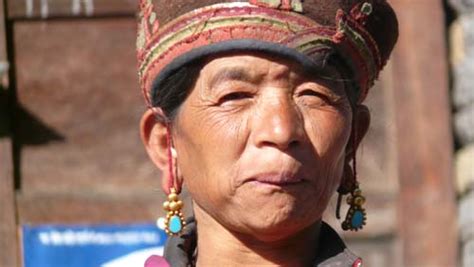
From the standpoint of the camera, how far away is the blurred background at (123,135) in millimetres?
6613

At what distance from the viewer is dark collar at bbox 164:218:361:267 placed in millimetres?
3609

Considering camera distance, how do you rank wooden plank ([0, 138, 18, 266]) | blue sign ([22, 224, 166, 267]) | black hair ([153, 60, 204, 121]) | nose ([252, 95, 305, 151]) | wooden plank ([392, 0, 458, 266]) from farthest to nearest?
wooden plank ([392, 0, 458, 266])
wooden plank ([0, 138, 18, 266])
blue sign ([22, 224, 166, 267])
black hair ([153, 60, 204, 121])
nose ([252, 95, 305, 151])

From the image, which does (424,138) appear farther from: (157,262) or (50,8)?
(157,262)

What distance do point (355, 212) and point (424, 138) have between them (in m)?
3.36

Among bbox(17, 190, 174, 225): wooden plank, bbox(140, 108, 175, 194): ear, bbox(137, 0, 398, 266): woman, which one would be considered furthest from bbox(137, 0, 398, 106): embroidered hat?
bbox(17, 190, 174, 225): wooden plank

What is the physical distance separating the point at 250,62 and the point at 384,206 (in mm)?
3574

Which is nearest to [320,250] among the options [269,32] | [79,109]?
[269,32]

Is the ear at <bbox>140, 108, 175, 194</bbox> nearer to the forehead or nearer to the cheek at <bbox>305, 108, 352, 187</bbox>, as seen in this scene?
the forehead

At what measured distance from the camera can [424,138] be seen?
7098 mm

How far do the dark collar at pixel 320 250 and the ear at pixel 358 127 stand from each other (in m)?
0.16

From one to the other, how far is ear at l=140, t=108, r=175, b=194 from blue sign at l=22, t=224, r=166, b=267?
73.3 inches

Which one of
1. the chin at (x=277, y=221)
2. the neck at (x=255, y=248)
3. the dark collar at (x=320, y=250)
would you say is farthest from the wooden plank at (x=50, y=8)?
the chin at (x=277, y=221)

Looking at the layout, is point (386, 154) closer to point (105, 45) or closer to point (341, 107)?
point (105, 45)

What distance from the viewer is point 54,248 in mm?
5945
